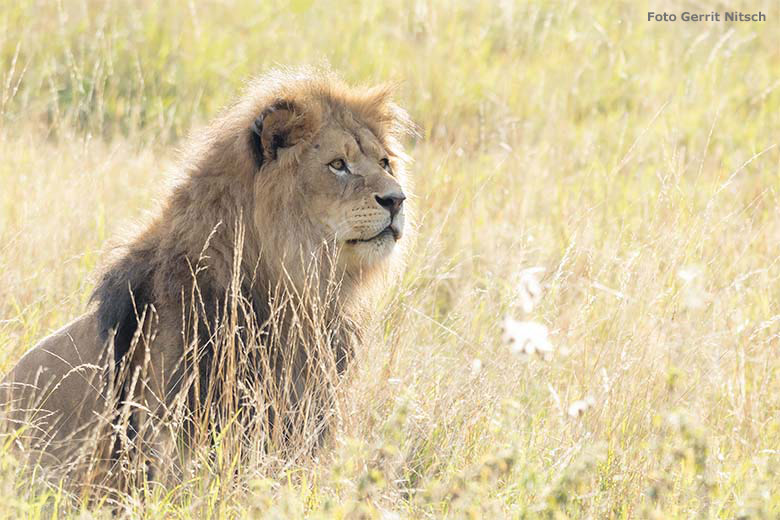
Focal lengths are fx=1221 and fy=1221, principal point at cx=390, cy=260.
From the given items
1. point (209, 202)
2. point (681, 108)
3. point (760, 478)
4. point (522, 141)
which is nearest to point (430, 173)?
point (522, 141)

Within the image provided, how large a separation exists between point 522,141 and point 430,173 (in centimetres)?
109

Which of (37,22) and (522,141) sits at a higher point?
(37,22)

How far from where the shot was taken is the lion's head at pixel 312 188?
407 cm

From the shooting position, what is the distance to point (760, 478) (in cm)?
344

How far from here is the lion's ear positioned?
13.5ft

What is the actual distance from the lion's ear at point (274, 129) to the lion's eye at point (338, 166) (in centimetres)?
14

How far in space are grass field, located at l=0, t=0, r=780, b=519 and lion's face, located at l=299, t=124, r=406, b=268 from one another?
369mm

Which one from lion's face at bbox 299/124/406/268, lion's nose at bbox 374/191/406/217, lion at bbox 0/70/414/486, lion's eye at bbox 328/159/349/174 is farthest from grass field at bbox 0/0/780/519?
lion's eye at bbox 328/159/349/174

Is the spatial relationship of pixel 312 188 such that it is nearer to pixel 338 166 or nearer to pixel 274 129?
pixel 338 166

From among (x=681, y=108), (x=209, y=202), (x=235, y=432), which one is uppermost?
(x=209, y=202)

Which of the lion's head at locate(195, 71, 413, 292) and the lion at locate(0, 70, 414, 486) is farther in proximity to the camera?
the lion's head at locate(195, 71, 413, 292)

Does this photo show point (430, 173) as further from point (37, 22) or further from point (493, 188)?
point (37, 22)

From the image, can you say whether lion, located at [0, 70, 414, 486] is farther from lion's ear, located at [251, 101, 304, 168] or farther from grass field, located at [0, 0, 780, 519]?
grass field, located at [0, 0, 780, 519]

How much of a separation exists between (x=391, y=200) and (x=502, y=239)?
88.9 inches
